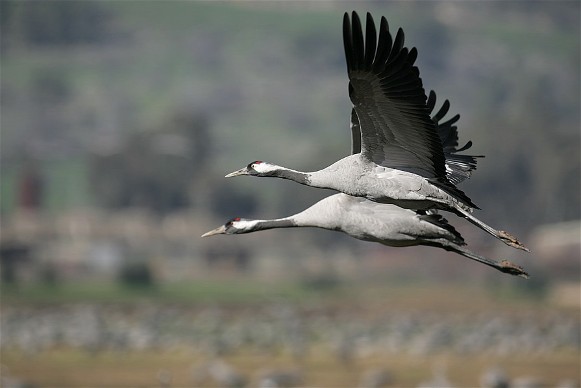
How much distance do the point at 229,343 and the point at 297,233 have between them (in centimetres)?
4211

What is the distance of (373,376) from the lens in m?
21.2

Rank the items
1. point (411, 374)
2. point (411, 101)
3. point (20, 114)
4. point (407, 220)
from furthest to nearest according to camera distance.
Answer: point (20, 114), point (411, 374), point (407, 220), point (411, 101)

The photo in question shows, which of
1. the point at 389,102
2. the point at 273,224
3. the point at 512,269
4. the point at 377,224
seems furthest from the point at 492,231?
the point at 273,224

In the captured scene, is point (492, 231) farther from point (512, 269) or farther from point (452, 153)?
point (452, 153)

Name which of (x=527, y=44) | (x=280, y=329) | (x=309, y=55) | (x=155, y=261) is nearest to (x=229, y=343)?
(x=280, y=329)

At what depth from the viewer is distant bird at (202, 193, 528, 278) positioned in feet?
41.8

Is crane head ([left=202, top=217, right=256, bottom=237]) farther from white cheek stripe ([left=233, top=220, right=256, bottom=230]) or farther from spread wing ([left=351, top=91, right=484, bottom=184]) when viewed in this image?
spread wing ([left=351, top=91, right=484, bottom=184])

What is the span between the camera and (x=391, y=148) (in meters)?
12.3

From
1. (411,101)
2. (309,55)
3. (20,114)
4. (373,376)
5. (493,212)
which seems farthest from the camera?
(309,55)

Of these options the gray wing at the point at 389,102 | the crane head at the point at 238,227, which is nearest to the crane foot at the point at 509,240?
the gray wing at the point at 389,102

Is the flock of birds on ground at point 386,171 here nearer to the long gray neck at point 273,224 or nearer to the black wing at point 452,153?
the long gray neck at point 273,224

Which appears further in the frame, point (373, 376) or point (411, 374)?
point (411, 374)

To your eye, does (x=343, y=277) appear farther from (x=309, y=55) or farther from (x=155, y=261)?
(x=309, y=55)

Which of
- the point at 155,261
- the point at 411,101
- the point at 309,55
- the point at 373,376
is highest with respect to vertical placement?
the point at 309,55
